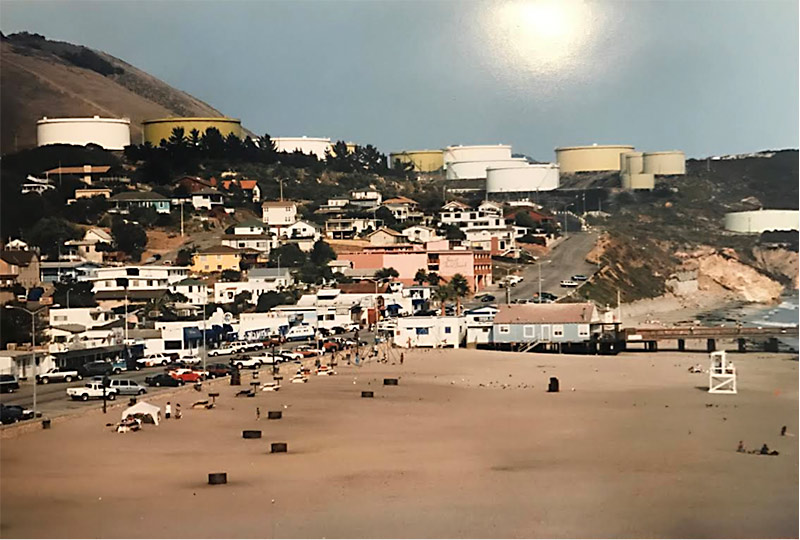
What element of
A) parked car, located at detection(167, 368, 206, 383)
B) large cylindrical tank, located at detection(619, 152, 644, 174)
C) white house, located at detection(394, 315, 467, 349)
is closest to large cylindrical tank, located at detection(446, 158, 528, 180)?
large cylindrical tank, located at detection(619, 152, 644, 174)

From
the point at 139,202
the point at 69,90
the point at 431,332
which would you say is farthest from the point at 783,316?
the point at 69,90

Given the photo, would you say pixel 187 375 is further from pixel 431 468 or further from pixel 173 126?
pixel 173 126

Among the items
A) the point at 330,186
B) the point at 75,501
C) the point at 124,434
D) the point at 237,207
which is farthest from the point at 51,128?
the point at 75,501

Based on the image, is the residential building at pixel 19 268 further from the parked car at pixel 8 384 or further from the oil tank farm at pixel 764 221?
the oil tank farm at pixel 764 221

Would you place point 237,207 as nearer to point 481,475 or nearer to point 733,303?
point 733,303

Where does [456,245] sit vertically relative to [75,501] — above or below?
above

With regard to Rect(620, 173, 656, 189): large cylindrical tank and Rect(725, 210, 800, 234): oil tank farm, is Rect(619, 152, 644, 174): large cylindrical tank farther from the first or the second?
Rect(725, 210, 800, 234): oil tank farm

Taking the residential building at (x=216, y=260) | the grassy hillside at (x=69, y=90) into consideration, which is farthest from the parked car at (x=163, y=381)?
the residential building at (x=216, y=260)
